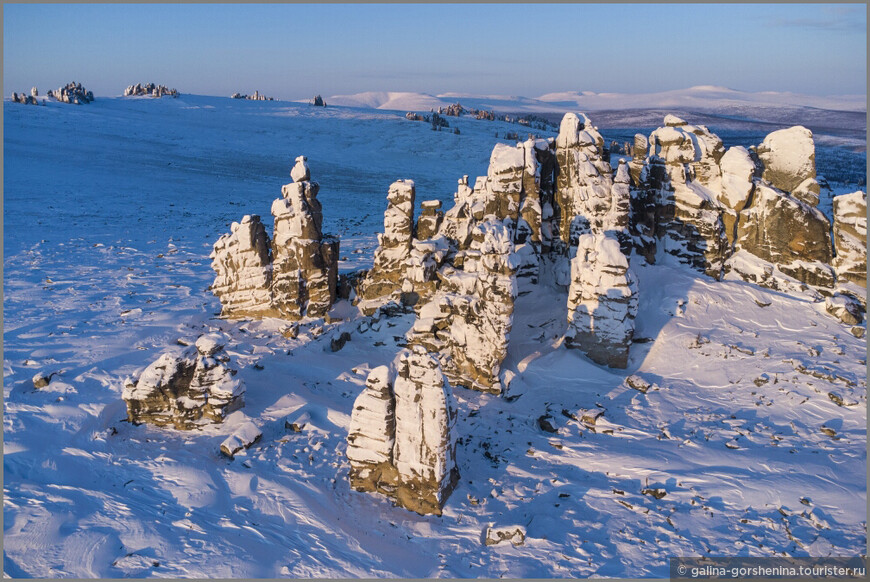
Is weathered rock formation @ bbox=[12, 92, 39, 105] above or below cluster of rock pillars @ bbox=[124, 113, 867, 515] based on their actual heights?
above

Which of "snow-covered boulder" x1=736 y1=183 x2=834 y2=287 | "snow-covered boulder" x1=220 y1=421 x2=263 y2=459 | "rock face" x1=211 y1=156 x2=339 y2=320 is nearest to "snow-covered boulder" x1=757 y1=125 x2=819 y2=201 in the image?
"snow-covered boulder" x1=736 y1=183 x2=834 y2=287

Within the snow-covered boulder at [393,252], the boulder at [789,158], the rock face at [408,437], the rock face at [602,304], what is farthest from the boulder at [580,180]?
the rock face at [408,437]

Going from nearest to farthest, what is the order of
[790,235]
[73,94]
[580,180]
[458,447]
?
[458,447] < [580,180] < [790,235] < [73,94]

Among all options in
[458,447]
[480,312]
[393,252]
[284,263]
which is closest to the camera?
[458,447]

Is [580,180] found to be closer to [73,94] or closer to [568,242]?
[568,242]

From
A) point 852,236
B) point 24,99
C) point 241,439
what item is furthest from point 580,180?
point 24,99

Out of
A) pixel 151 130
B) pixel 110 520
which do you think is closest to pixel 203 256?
pixel 110 520

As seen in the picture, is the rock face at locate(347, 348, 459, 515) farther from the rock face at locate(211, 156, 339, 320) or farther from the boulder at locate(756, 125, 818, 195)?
the boulder at locate(756, 125, 818, 195)
